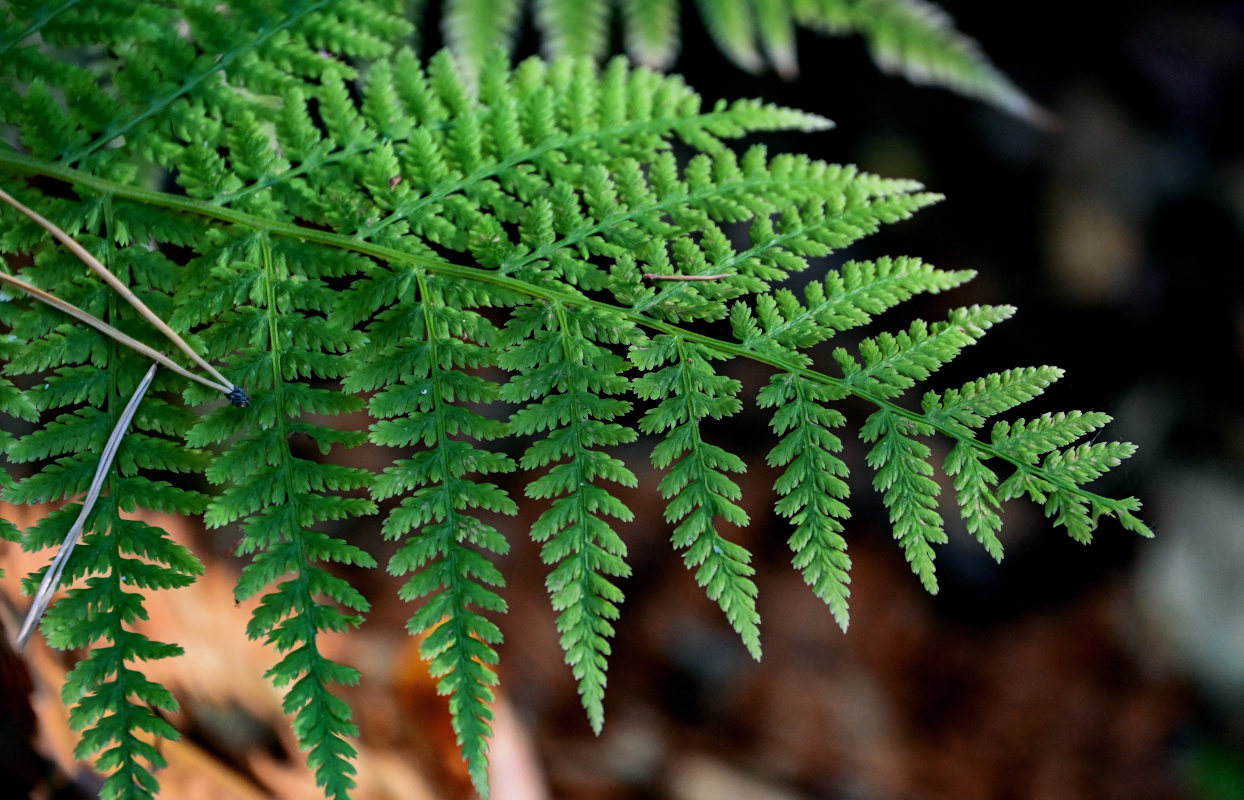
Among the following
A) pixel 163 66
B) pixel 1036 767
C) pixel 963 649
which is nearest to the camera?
pixel 163 66

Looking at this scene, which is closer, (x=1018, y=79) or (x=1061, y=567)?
(x=1018, y=79)

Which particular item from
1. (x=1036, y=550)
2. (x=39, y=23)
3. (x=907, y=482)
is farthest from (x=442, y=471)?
(x=1036, y=550)

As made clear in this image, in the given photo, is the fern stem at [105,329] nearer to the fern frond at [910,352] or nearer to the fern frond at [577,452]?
the fern frond at [577,452]

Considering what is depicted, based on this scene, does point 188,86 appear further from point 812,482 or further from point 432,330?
point 812,482

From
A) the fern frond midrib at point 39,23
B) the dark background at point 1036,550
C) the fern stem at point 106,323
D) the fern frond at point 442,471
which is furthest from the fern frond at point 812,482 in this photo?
the dark background at point 1036,550

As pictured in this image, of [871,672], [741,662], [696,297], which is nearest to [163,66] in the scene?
[696,297]

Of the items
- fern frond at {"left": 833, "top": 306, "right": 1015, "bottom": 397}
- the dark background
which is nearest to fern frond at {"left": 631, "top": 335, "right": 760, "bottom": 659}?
fern frond at {"left": 833, "top": 306, "right": 1015, "bottom": 397}

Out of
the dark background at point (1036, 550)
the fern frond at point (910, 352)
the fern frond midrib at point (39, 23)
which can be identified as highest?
the fern frond midrib at point (39, 23)

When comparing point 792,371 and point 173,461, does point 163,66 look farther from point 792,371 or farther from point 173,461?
point 792,371

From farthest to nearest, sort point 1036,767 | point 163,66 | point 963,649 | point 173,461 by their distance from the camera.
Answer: point 963,649, point 1036,767, point 163,66, point 173,461
